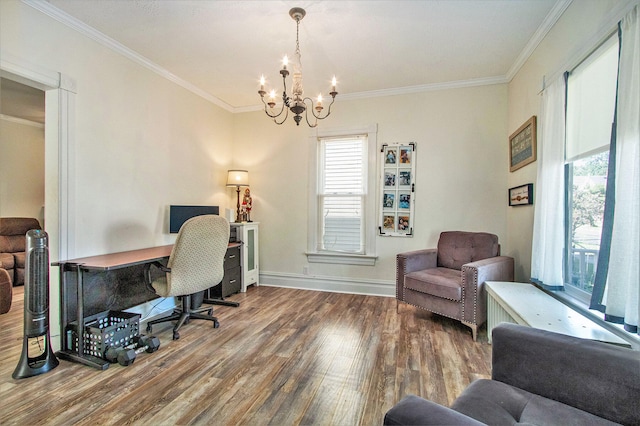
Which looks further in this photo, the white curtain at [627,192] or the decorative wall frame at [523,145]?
the decorative wall frame at [523,145]

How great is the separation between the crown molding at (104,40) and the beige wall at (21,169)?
129 inches

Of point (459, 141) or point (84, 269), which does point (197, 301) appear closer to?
point (84, 269)

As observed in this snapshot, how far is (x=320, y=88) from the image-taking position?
12.6 ft

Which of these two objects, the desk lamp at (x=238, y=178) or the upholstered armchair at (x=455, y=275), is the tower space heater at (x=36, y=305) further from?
the upholstered armchair at (x=455, y=275)

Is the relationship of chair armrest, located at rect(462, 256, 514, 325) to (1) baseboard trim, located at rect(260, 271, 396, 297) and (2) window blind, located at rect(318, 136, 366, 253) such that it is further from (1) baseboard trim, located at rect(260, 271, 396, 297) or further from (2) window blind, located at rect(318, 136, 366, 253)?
(2) window blind, located at rect(318, 136, 366, 253)

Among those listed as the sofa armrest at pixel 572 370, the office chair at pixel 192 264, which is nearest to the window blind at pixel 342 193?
the office chair at pixel 192 264

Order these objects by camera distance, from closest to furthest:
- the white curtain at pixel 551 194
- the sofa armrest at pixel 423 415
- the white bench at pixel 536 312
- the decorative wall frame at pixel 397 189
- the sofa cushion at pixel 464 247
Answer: the sofa armrest at pixel 423 415, the white bench at pixel 536 312, the white curtain at pixel 551 194, the sofa cushion at pixel 464 247, the decorative wall frame at pixel 397 189

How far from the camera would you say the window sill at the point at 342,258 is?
404cm

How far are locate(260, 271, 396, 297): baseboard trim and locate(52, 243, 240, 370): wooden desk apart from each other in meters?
1.67

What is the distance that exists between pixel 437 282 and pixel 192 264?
2222 millimetres

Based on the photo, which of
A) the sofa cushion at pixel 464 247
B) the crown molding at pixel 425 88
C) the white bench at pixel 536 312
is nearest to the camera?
the white bench at pixel 536 312

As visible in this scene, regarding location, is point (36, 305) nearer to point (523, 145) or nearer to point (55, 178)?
point (55, 178)

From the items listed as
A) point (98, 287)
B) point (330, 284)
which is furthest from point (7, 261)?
point (330, 284)

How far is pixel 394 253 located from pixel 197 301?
2.45 metres
